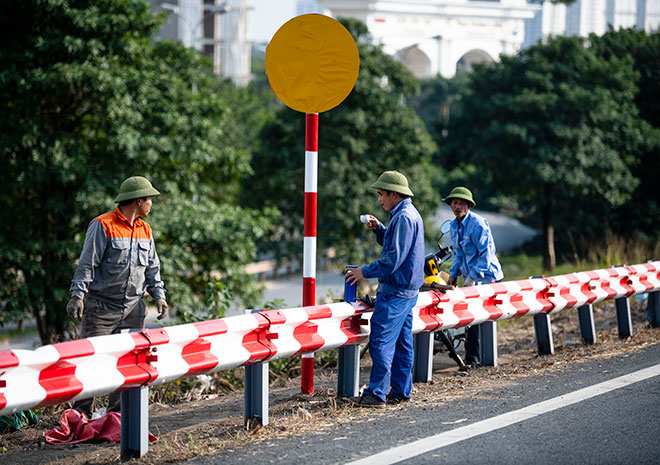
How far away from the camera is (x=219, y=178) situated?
19.2 metres

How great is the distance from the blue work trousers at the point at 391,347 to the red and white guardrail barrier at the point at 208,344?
0.27 metres

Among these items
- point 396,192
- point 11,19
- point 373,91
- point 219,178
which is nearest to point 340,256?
point 373,91

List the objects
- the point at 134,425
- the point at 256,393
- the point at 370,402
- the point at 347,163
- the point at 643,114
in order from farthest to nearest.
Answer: the point at 643,114 < the point at 347,163 < the point at 370,402 < the point at 256,393 < the point at 134,425

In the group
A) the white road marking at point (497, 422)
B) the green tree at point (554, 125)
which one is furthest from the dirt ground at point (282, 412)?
the green tree at point (554, 125)

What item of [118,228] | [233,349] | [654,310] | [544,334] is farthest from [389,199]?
[654,310]

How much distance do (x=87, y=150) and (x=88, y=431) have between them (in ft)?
35.7

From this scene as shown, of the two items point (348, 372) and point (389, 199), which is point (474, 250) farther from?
point (348, 372)

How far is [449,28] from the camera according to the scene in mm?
90938

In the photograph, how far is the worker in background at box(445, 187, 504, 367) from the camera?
7.84m

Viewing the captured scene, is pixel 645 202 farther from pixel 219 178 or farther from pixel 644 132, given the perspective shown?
pixel 219 178

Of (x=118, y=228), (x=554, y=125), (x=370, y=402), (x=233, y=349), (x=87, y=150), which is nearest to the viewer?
(x=233, y=349)

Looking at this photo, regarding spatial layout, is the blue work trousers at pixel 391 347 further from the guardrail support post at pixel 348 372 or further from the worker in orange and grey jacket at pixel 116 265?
the worker in orange and grey jacket at pixel 116 265

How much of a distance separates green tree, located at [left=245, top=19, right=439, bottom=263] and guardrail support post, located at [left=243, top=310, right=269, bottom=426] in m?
20.0

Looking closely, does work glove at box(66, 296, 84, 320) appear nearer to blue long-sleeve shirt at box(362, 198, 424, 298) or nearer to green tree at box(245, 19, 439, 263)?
Result: blue long-sleeve shirt at box(362, 198, 424, 298)
